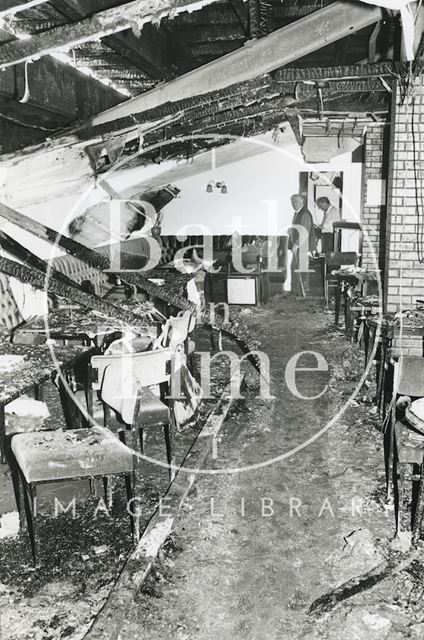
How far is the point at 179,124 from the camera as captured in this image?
20.2 feet

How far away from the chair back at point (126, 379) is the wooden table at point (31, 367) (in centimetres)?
51

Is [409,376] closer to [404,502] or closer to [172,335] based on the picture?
[404,502]

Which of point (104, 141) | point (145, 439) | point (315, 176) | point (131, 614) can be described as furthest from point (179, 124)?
point (315, 176)

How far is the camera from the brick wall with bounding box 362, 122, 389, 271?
9.91 metres

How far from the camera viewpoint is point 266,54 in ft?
14.9

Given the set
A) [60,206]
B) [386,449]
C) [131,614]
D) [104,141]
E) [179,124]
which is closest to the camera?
[131,614]

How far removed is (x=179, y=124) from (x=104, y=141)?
1311 mm

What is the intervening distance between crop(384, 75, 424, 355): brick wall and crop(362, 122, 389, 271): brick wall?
13.1 ft

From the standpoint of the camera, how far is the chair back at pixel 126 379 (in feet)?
12.8

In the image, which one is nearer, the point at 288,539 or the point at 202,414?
the point at 288,539

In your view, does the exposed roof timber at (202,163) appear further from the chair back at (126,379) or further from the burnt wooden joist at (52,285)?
the chair back at (126,379)

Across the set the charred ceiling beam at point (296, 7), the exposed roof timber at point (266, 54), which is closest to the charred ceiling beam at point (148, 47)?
the exposed roof timber at point (266, 54)

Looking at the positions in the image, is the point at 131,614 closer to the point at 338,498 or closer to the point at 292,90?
the point at 338,498

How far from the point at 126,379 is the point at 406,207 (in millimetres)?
3605
